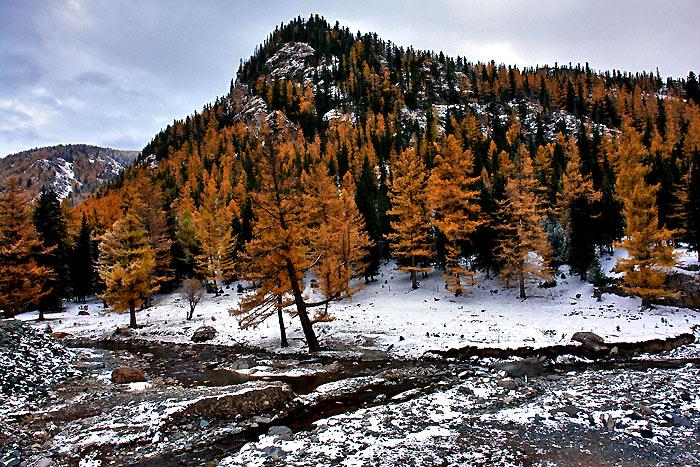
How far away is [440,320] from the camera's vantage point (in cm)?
2389

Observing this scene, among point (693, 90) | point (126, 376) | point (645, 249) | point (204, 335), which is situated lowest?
point (204, 335)

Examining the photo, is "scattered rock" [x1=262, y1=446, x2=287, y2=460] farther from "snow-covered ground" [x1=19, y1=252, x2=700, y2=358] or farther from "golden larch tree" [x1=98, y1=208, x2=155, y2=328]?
"golden larch tree" [x1=98, y1=208, x2=155, y2=328]

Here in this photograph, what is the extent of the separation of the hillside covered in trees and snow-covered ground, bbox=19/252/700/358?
1675 millimetres

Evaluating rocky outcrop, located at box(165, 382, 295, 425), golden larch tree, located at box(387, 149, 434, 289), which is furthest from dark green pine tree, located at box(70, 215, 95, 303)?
rocky outcrop, located at box(165, 382, 295, 425)

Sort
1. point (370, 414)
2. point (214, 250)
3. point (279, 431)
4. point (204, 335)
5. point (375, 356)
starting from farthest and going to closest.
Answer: point (214, 250), point (204, 335), point (375, 356), point (370, 414), point (279, 431)

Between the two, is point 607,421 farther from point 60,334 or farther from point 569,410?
point 60,334

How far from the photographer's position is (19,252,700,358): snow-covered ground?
18656mm

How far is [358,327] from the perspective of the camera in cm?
2402

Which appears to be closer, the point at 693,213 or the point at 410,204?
the point at 693,213

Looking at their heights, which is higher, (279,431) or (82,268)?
(82,268)

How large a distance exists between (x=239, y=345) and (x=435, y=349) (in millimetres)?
12662

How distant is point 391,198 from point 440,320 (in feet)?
56.5

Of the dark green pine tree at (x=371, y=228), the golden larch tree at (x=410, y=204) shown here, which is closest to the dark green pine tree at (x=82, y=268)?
the dark green pine tree at (x=371, y=228)

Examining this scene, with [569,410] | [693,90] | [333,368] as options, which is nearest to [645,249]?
[569,410]
